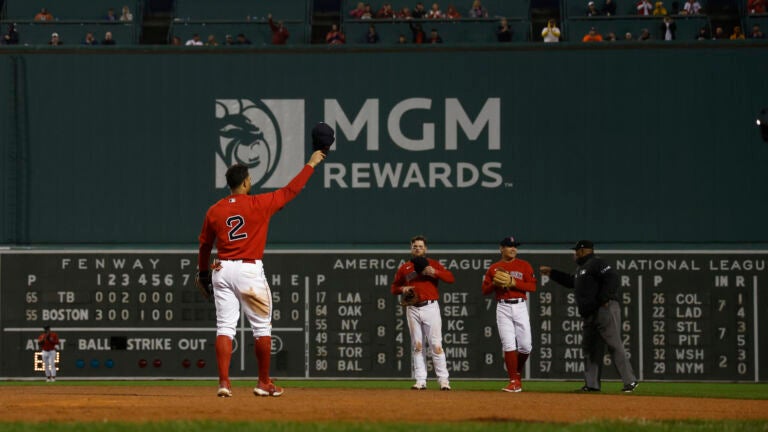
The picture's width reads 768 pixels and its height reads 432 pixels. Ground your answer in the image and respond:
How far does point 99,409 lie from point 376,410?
237 cm

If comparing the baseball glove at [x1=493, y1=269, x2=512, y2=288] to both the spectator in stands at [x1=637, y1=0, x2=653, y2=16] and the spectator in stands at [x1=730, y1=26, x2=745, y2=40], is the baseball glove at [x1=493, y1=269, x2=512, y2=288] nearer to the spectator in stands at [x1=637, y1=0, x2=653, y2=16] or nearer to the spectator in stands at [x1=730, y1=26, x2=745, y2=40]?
the spectator in stands at [x1=730, y1=26, x2=745, y2=40]

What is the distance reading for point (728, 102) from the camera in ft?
68.9

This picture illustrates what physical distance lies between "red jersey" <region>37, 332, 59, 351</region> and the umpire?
8894 millimetres

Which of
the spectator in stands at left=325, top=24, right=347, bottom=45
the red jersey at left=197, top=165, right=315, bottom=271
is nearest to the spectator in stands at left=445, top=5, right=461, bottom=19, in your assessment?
the spectator in stands at left=325, top=24, right=347, bottom=45

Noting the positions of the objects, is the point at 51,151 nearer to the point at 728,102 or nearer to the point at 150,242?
the point at 150,242

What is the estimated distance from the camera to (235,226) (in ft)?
34.9

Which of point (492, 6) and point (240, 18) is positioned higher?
point (492, 6)

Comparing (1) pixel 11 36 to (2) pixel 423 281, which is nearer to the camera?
(2) pixel 423 281

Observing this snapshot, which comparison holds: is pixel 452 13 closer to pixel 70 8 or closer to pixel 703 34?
pixel 703 34

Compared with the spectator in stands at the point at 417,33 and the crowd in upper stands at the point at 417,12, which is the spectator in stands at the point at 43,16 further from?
the spectator in stands at the point at 417,33

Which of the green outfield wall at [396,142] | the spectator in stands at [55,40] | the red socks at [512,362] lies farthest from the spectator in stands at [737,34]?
the spectator in stands at [55,40]

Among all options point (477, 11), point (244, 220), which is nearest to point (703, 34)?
point (477, 11)

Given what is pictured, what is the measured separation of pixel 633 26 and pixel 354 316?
852 centimetres

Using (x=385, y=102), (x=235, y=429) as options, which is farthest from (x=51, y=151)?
(x=235, y=429)
